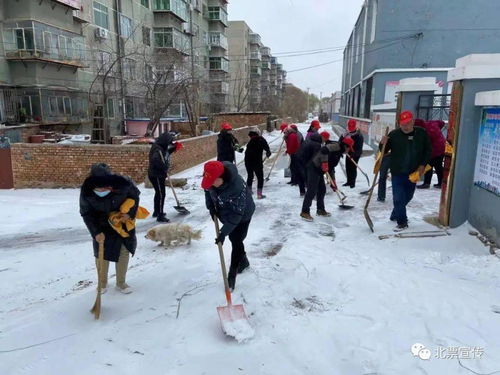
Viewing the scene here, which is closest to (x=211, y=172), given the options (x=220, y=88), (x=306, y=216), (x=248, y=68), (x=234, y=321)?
(x=234, y=321)

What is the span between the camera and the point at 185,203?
7.96 metres

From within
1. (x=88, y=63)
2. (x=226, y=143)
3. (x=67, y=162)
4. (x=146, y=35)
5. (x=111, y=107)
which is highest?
(x=146, y=35)

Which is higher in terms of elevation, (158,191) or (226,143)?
(226,143)

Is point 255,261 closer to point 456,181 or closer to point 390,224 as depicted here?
point 390,224

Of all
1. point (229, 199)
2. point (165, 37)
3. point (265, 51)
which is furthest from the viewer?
point (265, 51)

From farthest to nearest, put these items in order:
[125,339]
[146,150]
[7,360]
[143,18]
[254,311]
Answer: [143,18] < [146,150] < [254,311] < [125,339] < [7,360]

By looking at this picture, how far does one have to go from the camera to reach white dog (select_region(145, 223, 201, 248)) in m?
5.21

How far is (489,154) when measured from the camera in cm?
476

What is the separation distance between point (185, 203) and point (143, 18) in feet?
96.8

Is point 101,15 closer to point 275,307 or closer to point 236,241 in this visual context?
point 236,241

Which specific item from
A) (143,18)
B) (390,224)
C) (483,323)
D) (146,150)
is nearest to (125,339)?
(483,323)

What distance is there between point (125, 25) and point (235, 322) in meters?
31.8

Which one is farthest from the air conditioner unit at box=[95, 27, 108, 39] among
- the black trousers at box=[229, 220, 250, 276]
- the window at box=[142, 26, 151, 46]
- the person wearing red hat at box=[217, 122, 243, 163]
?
the black trousers at box=[229, 220, 250, 276]

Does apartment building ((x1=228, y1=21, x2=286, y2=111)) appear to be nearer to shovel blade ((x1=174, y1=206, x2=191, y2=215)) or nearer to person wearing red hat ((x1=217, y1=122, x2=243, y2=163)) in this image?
person wearing red hat ((x1=217, y1=122, x2=243, y2=163))
